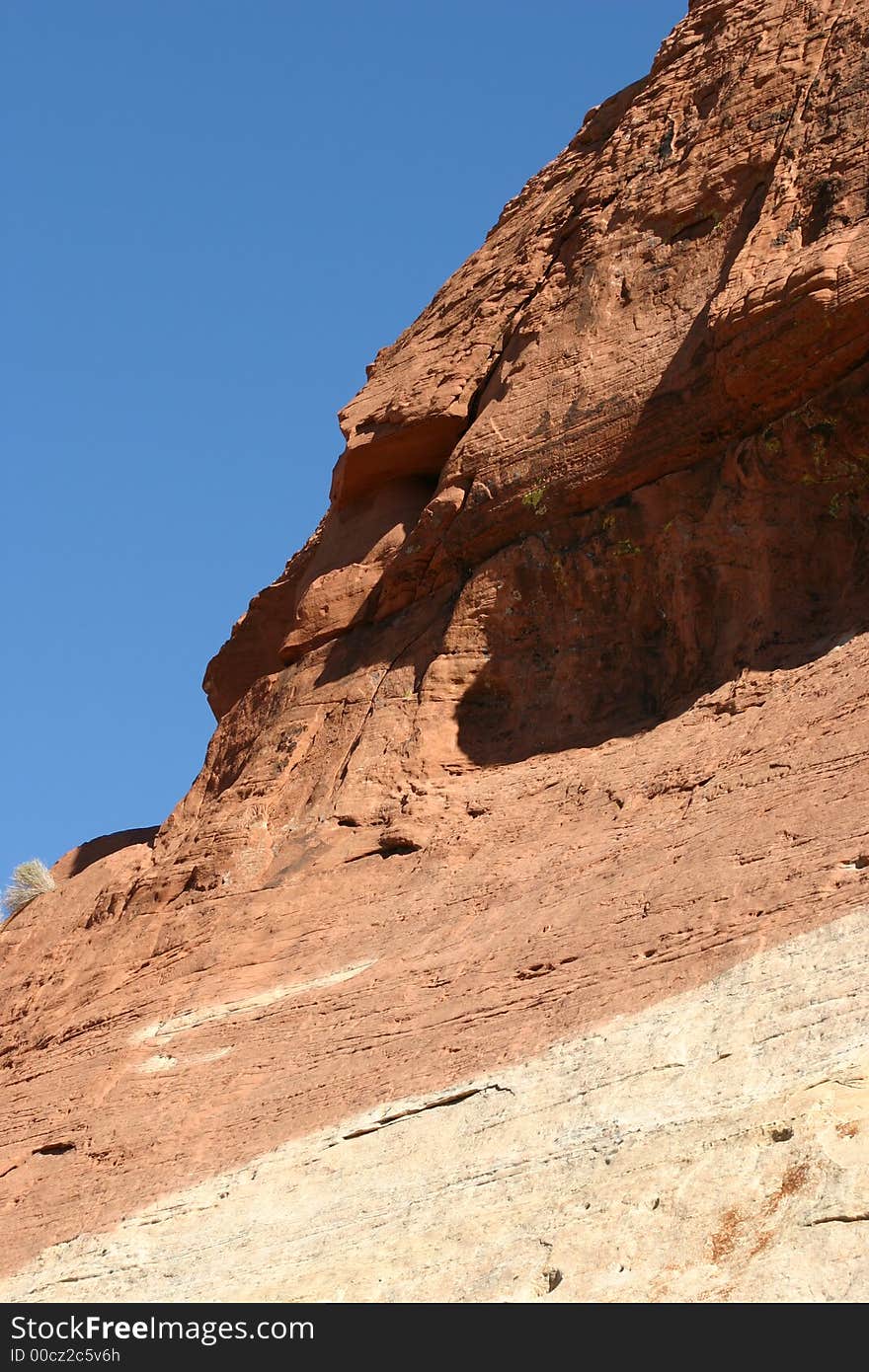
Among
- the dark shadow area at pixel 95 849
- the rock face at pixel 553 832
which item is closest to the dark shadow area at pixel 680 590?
the rock face at pixel 553 832

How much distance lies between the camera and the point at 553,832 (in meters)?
16.7

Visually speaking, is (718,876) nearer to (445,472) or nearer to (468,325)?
(445,472)

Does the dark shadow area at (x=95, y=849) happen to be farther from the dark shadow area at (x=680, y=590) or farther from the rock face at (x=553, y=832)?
the dark shadow area at (x=680, y=590)

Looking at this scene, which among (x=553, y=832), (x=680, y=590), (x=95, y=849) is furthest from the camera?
(x=95, y=849)

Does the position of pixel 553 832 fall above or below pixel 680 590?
below

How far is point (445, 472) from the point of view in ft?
65.9

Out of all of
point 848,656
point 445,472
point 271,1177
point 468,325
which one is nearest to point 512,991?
point 271,1177

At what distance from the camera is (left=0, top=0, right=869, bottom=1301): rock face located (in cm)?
1180

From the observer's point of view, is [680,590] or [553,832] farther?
[680,590]

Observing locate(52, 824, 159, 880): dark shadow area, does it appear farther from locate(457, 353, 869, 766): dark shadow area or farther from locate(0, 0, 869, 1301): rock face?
locate(457, 353, 869, 766): dark shadow area

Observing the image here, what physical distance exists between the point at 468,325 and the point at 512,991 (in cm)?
910

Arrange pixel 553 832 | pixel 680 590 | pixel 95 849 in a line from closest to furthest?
1. pixel 553 832
2. pixel 680 590
3. pixel 95 849

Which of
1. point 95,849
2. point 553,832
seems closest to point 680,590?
point 553,832

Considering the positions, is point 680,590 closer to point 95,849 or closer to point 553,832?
point 553,832
